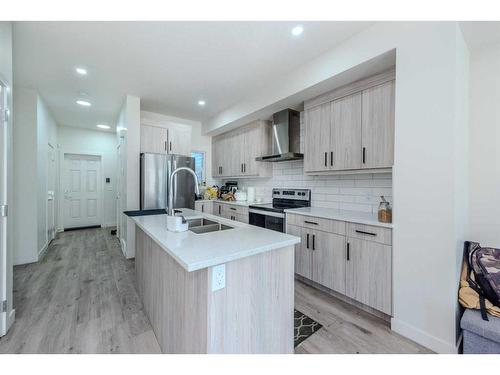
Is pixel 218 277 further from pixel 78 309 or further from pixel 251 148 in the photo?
pixel 251 148

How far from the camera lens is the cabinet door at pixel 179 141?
420 centimetres

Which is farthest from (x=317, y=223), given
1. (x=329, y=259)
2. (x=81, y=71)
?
(x=81, y=71)

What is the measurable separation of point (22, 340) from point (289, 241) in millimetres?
2228

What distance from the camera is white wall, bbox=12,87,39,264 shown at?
3.32 metres

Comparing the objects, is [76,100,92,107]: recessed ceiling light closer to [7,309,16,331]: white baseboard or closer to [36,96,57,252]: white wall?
[36,96,57,252]: white wall

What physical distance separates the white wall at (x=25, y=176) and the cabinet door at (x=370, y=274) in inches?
176

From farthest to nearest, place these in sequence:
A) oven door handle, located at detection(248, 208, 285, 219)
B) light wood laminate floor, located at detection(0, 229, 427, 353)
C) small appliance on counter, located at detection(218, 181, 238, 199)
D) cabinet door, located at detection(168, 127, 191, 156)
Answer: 1. small appliance on counter, located at detection(218, 181, 238, 199)
2. cabinet door, located at detection(168, 127, 191, 156)
3. oven door handle, located at detection(248, 208, 285, 219)
4. light wood laminate floor, located at detection(0, 229, 427, 353)

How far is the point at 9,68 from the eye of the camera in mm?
1901

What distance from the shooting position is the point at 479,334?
141 cm

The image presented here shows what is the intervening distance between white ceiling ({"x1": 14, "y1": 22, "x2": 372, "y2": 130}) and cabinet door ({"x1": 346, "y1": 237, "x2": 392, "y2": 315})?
2032 millimetres

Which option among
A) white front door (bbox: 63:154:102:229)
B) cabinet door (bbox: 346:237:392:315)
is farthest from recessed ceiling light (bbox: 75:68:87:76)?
white front door (bbox: 63:154:102:229)

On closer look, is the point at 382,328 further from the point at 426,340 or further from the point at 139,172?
the point at 139,172

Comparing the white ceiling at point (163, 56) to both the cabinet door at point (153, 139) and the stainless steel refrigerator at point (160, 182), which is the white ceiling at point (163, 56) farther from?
the stainless steel refrigerator at point (160, 182)
